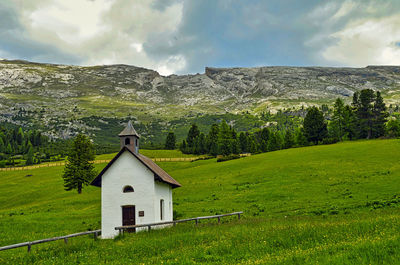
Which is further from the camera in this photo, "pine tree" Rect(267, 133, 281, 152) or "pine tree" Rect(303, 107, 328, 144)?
"pine tree" Rect(267, 133, 281, 152)

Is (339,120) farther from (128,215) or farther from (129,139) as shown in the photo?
(128,215)

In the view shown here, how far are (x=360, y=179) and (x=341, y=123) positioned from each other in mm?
63369

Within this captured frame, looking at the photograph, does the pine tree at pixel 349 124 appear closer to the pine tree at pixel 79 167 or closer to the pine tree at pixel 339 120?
the pine tree at pixel 339 120

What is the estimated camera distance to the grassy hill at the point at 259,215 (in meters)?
A: 13.2

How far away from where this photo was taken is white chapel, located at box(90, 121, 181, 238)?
3138cm

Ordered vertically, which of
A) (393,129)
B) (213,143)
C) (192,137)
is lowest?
(213,143)

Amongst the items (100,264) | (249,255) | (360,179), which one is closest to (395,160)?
(360,179)

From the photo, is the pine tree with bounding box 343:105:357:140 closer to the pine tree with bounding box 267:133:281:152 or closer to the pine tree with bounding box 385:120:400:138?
the pine tree with bounding box 385:120:400:138

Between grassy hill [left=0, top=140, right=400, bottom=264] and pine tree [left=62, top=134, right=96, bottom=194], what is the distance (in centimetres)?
249

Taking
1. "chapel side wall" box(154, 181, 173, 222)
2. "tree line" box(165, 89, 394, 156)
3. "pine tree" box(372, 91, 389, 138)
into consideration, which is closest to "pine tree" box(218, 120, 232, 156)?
"tree line" box(165, 89, 394, 156)

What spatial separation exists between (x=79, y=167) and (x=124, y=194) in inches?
1434

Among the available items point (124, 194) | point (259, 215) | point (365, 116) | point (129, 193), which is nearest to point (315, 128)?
point (365, 116)

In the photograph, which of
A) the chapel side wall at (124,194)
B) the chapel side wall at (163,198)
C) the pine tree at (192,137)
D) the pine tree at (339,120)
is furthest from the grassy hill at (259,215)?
the pine tree at (192,137)

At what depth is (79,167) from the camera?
211ft
